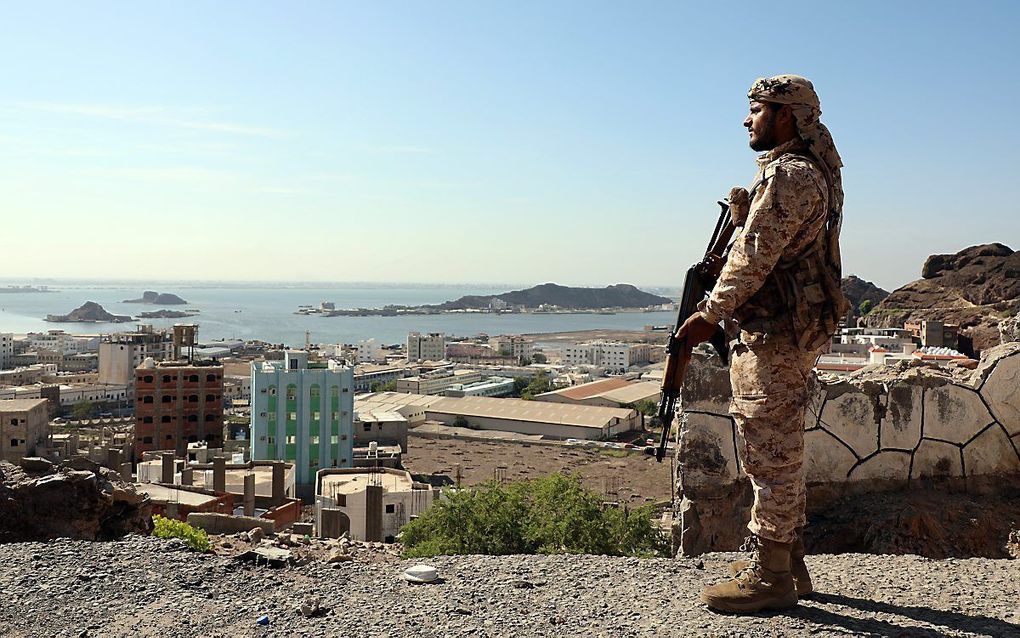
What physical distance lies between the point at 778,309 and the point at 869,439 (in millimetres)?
2354

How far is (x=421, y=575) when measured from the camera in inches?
138

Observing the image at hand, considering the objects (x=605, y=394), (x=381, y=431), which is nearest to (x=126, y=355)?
(x=381, y=431)

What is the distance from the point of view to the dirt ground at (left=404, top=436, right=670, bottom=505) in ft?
123

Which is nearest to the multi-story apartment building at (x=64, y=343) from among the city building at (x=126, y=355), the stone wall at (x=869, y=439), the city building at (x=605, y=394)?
the city building at (x=126, y=355)

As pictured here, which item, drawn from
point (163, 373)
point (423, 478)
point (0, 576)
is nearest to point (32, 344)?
point (163, 373)

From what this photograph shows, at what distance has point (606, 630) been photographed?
2.98m

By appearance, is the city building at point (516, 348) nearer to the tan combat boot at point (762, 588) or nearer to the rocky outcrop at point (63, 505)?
the rocky outcrop at point (63, 505)

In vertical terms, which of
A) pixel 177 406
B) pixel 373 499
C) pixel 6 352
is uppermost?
pixel 373 499

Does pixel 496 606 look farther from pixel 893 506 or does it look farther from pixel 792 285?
pixel 893 506

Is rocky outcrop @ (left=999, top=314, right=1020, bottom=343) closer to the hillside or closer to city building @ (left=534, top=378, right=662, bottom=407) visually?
city building @ (left=534, top=378, right=662, bottom=407)

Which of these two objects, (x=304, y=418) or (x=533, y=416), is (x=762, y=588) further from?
(x=533, y=416)

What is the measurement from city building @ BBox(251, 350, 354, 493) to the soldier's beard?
35.7 metres

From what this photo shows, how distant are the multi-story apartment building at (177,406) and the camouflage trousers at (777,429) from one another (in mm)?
45366

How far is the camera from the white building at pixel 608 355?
103956 millimetres
